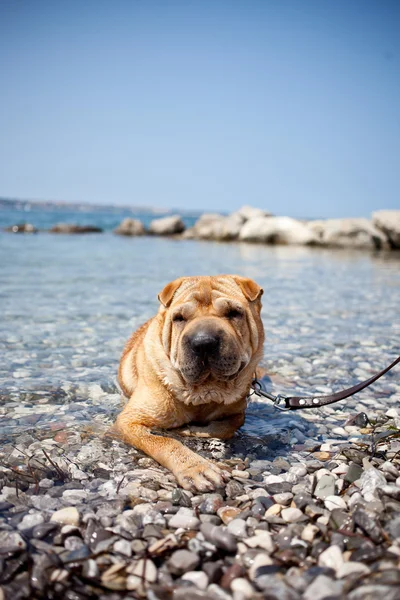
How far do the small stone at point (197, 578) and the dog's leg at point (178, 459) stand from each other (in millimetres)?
966

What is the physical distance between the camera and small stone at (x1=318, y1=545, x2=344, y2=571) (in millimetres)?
2659

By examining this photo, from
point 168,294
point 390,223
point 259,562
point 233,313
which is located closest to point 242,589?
point 259,562

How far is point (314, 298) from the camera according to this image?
43.7 ft

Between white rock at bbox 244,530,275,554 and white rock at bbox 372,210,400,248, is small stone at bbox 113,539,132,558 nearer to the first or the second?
white rock at bbox 244,530,275,554

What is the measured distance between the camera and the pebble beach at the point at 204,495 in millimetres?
2582

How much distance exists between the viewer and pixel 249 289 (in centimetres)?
478


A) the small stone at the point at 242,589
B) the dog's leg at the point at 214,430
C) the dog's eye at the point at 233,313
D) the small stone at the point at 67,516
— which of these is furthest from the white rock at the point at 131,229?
the small stone at the point at 242,589

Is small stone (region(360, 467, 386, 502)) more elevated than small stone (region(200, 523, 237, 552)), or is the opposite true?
small stone (region(360, 467, 386, 502))

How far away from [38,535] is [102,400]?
108 inches

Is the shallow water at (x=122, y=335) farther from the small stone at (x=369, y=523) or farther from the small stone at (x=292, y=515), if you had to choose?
the small stone at (x=369, y=523)

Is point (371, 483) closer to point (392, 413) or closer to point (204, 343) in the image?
point (204, 343)

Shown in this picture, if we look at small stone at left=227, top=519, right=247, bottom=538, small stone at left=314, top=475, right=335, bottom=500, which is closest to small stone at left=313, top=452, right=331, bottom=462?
small stone at left=314, top=475, right=335, bottom=500

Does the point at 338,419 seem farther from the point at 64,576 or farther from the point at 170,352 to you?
the point at 64,576

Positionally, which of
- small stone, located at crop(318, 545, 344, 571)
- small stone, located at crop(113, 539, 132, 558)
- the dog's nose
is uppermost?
the dog's nose
